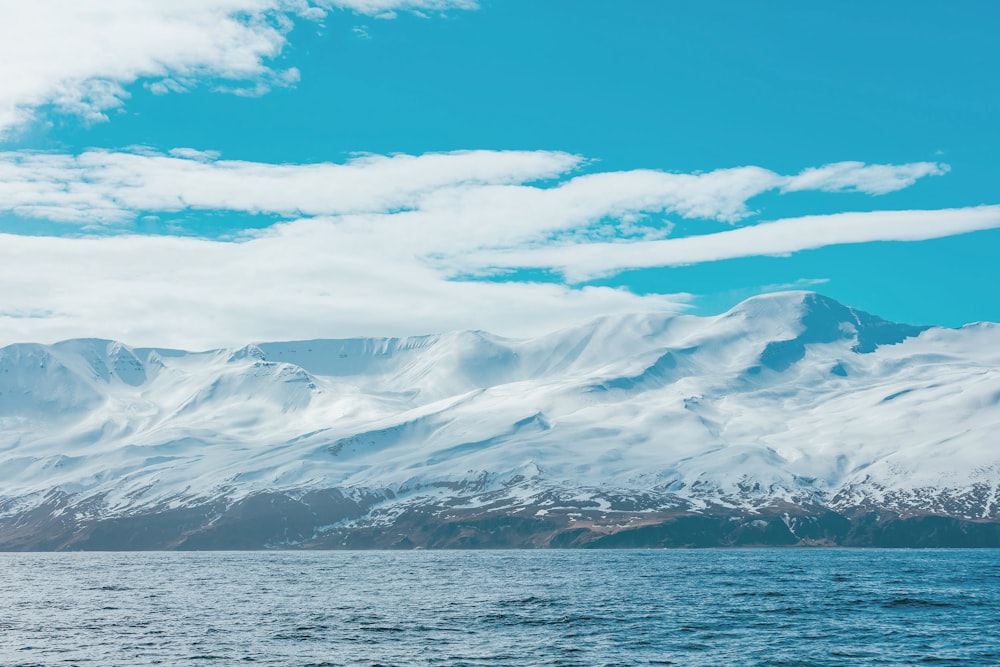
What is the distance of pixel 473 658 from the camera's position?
94.5m

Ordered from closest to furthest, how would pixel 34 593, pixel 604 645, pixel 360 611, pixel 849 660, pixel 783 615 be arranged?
pixel 849 660
pixel 604 645
pixel 783 615
pixel 360 611
pixel 34 593

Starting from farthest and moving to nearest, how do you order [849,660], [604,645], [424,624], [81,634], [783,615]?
[783,615]
[424,624]
[81,634]
[604,645]
[849,660]

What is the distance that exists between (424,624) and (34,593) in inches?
3485

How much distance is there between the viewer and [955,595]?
156 metres

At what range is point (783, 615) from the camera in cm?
12850

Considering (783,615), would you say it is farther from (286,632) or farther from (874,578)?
(874,578)

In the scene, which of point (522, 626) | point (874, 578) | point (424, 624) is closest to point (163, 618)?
point (424, 624)

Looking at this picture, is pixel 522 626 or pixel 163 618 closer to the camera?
pixel 522 626

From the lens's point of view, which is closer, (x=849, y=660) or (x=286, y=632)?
(x=849, y=660)

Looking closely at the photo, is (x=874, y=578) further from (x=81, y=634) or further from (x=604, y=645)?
(x=81, y=634)

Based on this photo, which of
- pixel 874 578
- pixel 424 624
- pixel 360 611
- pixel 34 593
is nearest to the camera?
pixel 424 624

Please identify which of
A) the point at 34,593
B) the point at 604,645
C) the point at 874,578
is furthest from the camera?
the point at 874,578

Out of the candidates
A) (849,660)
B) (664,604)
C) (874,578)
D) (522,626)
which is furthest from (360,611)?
(874,578)

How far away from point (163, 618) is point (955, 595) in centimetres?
10770
